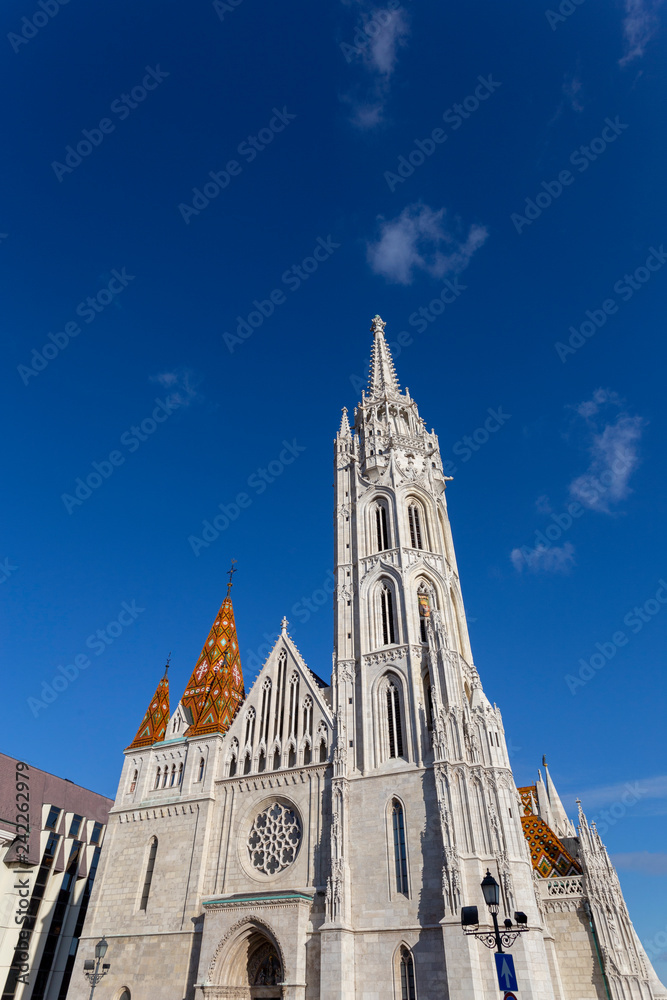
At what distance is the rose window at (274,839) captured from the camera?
2714 centimetres

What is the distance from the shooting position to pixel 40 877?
37.0 metres

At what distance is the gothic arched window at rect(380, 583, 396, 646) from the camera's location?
3172cm

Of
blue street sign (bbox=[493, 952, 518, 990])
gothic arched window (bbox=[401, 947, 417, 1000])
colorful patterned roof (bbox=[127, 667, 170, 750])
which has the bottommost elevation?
blue street sign (bbox=[493, 952, 518, 990])

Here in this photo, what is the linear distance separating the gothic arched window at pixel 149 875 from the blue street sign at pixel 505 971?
23555 millimetres

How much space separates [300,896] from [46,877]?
21.6m

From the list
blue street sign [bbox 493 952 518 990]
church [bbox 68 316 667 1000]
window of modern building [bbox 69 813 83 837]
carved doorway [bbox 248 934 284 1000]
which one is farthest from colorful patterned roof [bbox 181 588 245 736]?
blue street sign [bbox 493 952 518 990]

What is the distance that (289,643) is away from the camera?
1320 inches

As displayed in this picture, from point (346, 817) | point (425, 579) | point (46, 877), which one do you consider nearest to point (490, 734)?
point (346, 817)

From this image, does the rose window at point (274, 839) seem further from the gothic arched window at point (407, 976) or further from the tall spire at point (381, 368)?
the tall spire at point (381, 368)

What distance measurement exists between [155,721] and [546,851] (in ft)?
71.4

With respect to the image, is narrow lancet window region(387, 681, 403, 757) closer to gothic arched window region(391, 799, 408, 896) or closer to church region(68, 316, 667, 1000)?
church region(68, 316, 667, 1000)

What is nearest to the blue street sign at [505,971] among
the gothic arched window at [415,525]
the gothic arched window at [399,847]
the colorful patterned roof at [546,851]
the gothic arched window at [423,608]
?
the gothic arched window at [399,847]

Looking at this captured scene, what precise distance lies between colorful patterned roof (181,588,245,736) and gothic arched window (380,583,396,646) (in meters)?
→ 9.51

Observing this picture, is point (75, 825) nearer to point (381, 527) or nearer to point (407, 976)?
point (407, 976)
